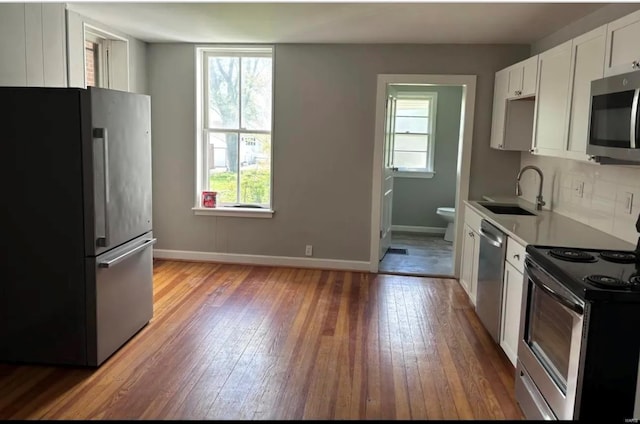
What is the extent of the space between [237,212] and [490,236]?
2919 mm

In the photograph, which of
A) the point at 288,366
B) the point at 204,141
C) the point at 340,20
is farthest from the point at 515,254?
the point at 204,141

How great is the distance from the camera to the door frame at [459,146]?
511cm

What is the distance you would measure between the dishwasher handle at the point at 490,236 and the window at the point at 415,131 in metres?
3.75

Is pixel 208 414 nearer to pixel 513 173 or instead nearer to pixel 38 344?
pixel 38 344

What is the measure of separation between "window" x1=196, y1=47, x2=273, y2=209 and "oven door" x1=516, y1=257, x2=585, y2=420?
3471mm

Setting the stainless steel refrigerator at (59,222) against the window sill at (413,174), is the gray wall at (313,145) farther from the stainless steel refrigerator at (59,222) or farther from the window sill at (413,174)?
the stainless steel refrigerator at (59,222)

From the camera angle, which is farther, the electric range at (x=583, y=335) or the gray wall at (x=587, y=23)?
the gray wall at (x=587, y=23)

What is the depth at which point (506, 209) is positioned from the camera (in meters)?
4.29

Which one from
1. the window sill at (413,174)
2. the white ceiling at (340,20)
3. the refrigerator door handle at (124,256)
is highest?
the white ceiling at (340,20)

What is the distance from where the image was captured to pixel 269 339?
3.63 metres

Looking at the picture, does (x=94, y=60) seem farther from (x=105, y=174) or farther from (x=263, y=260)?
(x=263, y=260)

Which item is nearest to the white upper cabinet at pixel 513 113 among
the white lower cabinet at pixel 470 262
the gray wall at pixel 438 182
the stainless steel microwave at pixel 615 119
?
the white lower cabinet at pixel 470 262

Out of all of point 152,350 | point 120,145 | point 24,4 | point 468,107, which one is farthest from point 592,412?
point 24,4

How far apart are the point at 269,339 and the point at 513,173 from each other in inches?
120
